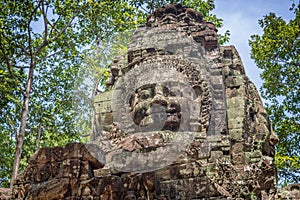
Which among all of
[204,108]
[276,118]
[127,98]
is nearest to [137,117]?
[127,98]

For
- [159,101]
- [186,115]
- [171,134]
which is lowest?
[171,134]

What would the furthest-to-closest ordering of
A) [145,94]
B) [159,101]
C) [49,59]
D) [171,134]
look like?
[49,59]
[145,94]
[159,101]
[171,134]

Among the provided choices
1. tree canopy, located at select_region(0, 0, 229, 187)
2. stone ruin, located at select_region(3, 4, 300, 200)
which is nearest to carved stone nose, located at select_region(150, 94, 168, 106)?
stone ruin, located at select_region(3, 4, 300, 200)

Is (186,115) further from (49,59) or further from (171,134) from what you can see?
(49,59)

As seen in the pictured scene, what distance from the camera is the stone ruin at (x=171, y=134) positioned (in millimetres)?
6168

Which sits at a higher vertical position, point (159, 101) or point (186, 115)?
point (159, 101)

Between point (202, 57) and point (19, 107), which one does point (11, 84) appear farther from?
point (202, 57)

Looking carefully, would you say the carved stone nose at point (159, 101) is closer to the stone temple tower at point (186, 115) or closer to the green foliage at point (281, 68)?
the stone temple tower at point (186, 115)

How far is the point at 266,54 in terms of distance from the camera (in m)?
15.9

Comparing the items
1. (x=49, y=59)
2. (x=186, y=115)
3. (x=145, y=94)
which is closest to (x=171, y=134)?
(x=186, y=115)

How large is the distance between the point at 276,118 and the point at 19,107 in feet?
28.7

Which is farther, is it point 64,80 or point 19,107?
point 64,80

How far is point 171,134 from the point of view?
7184mm

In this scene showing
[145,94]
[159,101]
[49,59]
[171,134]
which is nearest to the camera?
[171,134]
